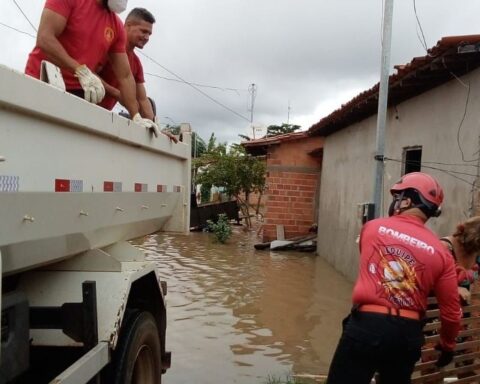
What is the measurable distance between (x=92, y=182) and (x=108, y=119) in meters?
0.38

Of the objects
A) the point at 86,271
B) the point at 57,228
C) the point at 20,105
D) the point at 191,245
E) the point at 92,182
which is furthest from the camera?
the point at 191,245

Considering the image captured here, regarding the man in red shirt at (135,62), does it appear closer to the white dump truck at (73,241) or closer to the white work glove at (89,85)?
the white dump truck at (73,241)

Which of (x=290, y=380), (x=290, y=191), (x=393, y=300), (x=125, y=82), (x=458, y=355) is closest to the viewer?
(x=393, y=300)

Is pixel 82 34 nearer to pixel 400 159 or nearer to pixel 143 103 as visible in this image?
pixel 143 103

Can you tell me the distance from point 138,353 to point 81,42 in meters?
1.88

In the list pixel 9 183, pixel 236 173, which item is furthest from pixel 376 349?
pixel 236 173

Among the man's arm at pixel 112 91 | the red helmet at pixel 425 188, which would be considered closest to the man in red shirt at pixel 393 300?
the red helmet at pixel 425 188

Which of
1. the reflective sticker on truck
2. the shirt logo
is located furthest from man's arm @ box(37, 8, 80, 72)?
the reflective sticker on truck

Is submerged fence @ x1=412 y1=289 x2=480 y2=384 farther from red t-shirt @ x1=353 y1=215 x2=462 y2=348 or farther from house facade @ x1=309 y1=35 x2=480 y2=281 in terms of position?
house facade @ x1=309 y1=35 x2=480 y2=281

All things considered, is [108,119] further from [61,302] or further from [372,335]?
[372,335]

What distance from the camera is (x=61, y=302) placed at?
8.79 ft

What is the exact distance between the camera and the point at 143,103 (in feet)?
14.0

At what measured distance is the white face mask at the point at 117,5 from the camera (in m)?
3.14

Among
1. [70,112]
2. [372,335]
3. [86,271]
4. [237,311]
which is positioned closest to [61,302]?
[86,271]
